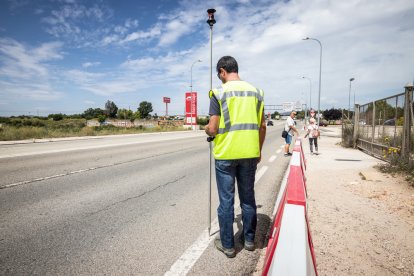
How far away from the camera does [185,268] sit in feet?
8.46

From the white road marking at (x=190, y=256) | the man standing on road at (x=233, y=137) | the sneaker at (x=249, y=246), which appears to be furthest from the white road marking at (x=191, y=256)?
the sneaker at (x=249, y=246)

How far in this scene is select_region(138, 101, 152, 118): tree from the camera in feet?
435

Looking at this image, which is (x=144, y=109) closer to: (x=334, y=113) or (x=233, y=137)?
(x=334, y=113)

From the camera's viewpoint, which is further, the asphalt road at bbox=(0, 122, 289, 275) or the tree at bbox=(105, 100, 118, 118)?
the tree at bbox=(105, 100, 118, 118)

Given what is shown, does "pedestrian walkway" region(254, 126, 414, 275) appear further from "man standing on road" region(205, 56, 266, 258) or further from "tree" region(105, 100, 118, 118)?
"tree" region(105, 100, 118, 118)

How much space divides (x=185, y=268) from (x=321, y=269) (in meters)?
1.40

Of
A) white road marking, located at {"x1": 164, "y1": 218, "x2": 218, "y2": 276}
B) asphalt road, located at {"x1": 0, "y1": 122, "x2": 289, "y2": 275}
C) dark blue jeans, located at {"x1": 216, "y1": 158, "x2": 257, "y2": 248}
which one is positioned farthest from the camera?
dark blue jeans, located at {"x1": 216, "y1": 158, "x2": 257, "y2": 248}

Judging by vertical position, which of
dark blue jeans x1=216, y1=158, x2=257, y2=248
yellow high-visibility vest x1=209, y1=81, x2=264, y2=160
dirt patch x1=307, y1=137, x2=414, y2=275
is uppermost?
yellow high-visibility vest x1=209, y1=81, x2=264, y2=160

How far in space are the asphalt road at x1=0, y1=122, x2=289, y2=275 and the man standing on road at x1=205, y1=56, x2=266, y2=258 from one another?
1.51ft

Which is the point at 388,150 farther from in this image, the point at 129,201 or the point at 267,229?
the point at 129,201

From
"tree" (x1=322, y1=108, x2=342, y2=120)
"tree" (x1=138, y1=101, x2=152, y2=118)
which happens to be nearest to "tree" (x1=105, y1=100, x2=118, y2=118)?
"tree" (x1=138, y1=101, x2=152, y2=118)

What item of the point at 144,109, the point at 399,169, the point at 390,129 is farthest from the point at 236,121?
the point at 144,109

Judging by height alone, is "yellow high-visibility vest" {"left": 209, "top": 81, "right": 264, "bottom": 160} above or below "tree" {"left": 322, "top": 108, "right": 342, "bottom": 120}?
below

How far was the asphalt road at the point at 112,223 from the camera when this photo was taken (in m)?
2.66
